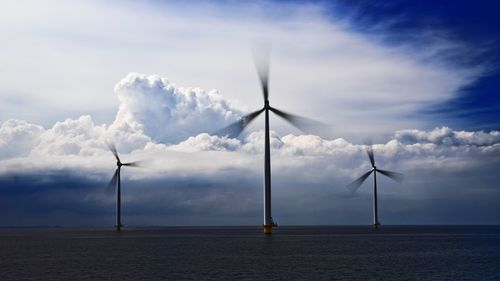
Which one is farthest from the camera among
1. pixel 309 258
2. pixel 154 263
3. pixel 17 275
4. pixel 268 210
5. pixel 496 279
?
pixel 268 210

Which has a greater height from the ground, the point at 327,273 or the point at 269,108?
the point at 269,108

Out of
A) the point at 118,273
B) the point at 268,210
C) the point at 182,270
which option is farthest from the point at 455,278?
the point at 268,210

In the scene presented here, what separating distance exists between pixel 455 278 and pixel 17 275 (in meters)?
56.5

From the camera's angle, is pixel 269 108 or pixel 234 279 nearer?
pixel 234 279

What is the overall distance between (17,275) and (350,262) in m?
51.0

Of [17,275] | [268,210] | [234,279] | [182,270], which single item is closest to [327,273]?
[234,279]

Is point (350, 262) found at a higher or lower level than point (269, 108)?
lower

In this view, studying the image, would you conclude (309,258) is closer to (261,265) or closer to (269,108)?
(261,265)

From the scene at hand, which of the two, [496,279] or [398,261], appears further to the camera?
[398,261]

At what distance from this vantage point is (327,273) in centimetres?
8575

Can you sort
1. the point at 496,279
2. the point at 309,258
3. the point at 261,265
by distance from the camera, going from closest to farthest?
the point at 496,279 → the point at 261,265 → the point at 309,258

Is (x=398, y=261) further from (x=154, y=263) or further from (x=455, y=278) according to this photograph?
(x=154, y=263)

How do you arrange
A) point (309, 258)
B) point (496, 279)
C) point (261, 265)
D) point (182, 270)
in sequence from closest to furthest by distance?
point (496, 279), point (182, 270), point (261, 265), point (309, 258)

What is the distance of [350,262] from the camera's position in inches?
4119
